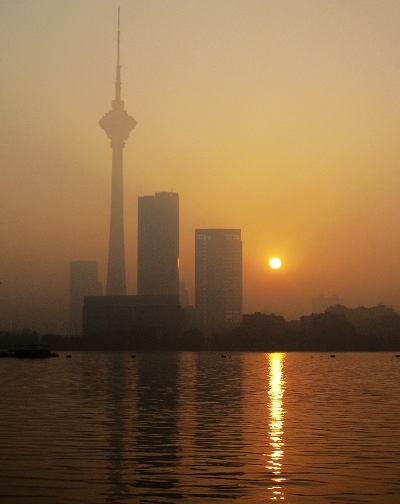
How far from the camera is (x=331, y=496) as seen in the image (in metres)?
32.7

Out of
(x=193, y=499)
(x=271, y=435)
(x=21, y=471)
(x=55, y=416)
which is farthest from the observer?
(x=55, y=416)

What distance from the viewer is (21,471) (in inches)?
1495

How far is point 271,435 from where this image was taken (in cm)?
5219

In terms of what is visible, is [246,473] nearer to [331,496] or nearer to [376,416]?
[331,496]

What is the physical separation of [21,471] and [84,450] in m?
7.40

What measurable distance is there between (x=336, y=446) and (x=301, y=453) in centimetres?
379

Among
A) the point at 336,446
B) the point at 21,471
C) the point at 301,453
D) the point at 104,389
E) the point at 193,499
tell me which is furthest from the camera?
the point at 104,389

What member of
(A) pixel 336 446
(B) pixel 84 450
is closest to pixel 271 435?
(A) pixel 336 446

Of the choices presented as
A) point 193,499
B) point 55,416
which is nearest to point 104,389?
point 55,416

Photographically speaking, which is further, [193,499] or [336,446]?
[336,446]

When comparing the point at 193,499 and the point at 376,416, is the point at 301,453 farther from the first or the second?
the point at 376,416

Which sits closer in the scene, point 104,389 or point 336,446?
point 336,446

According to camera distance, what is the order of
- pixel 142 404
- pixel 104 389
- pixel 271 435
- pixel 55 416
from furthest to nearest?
pixel 104 389 → pixel 142 404 → pixel 55 416 → pixel 271 435

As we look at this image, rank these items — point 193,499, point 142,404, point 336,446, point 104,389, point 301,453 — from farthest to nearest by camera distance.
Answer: point 104,389
point 142,404
point 336,446
point 301,453
point 193,499
